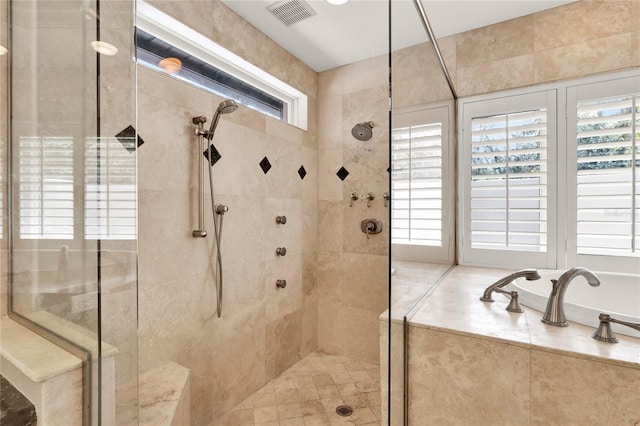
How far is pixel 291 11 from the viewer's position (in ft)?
6.08

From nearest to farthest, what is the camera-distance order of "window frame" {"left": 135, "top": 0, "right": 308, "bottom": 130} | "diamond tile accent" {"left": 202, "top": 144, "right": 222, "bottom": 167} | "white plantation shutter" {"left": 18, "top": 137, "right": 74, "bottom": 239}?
"white plantation shutter" {"left": 18, "top": 137, "right": 74, "bottom": 239} < "window frame" {"left": 135, "top": 0, "right": 308, "bottom": 130} < "diamond tile accent" {"left": 202, "top": 144, "right": 222, "bottom": 167}

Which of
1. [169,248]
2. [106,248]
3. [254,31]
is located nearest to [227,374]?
[169,248]

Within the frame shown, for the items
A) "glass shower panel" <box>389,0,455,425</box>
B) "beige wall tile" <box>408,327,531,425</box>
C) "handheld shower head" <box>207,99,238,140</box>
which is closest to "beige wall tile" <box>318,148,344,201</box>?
"glass shower panel" <box>389,0,455,425</box>

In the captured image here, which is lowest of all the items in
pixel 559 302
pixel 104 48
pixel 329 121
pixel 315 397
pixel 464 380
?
pixel 315 397

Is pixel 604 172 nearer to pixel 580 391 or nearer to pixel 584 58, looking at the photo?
pixel 584 58

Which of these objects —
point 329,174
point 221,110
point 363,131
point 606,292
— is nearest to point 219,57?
point 221,110

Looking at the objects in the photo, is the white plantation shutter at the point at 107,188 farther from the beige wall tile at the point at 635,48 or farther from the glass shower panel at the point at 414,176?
the beige wall tile at the point at 635,48

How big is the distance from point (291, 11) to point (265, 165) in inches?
37.5

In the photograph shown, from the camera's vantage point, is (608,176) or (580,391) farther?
(608,176)

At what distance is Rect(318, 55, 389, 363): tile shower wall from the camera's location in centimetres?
234

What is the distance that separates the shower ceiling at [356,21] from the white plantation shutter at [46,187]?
1.41m

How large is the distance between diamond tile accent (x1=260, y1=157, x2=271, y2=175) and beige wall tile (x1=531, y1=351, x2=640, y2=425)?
171 cm

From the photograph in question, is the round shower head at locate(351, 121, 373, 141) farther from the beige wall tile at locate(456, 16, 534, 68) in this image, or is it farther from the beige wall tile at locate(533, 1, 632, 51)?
the beige wall tile at locate(533, 1, 632, 51)

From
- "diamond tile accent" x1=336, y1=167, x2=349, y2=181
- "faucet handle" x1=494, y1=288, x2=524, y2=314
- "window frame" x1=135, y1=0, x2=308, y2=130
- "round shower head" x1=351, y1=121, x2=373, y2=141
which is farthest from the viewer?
"diamond tile accent" x1=336, y1=167, x2=349, y2=181
